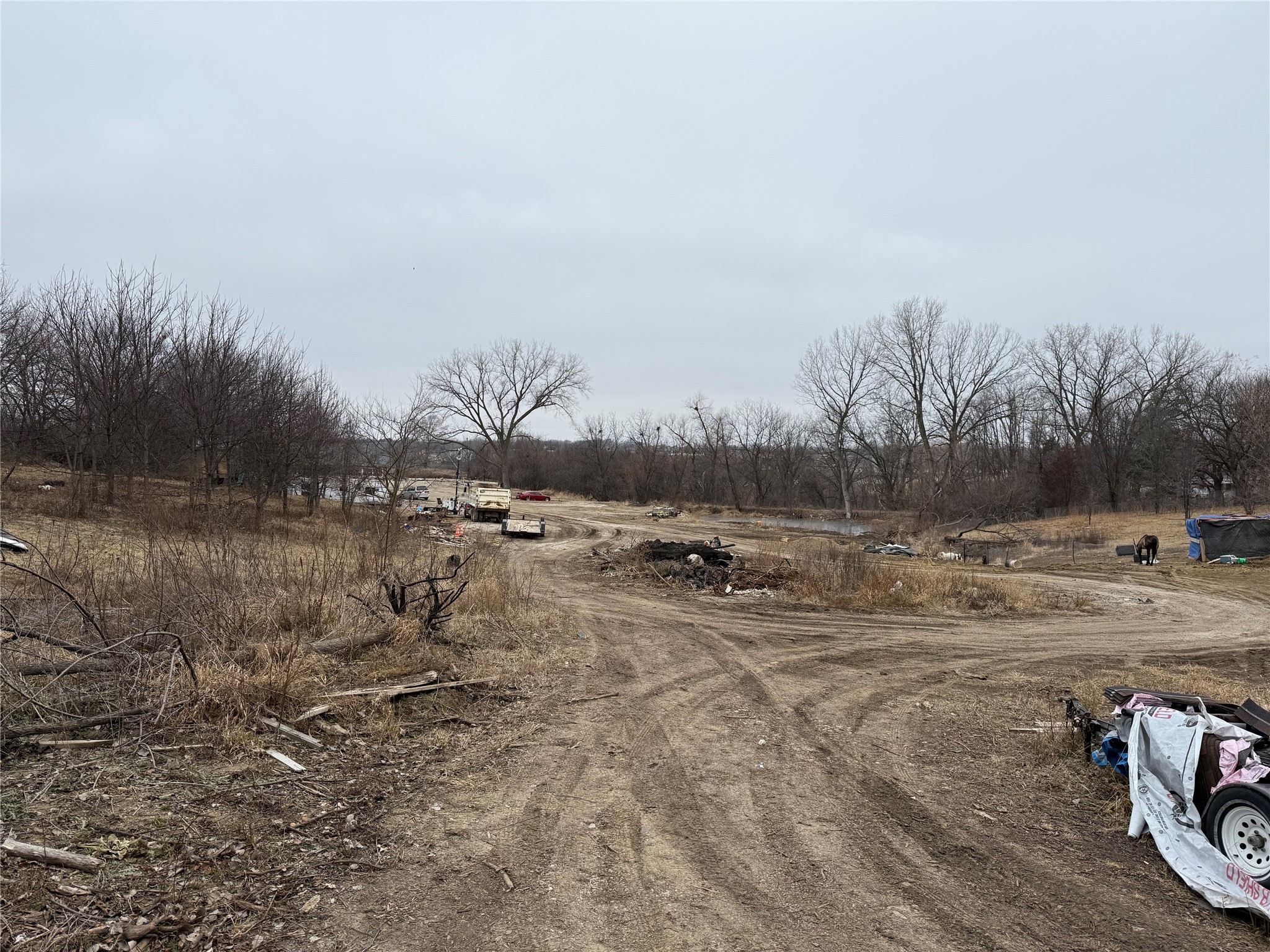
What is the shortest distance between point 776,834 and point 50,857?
391cm

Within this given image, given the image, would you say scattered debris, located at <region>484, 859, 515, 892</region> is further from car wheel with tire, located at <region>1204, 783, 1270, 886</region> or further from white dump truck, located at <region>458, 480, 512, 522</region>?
white dump truck, located at <region>458, 480, 512, 522</region>

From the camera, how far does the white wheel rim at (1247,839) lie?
3.52m

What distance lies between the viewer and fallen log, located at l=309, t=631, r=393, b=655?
7180mm

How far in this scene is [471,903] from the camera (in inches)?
137

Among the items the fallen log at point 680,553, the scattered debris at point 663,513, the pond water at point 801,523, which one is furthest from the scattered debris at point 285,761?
the scattered debris at point 663,513

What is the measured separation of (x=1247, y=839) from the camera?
3.66 metres

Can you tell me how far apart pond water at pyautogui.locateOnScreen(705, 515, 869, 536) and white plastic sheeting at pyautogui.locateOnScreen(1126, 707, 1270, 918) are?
111ft

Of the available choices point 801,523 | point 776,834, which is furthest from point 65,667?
point 801,523

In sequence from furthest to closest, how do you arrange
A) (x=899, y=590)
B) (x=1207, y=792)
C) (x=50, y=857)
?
(x=899, y=590) → (x=1207, y=792) → (x=50, y=857)

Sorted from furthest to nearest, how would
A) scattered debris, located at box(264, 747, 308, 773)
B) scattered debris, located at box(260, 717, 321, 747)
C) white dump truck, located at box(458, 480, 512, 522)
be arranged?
white dump truck, located at box(458, 480, 512, 522), scattered debris, located at box(260, 717, 321, 747), scattered debris, located at box(264, 747, 308, 773)

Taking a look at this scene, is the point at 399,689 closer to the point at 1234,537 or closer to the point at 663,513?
the point at 1234,537

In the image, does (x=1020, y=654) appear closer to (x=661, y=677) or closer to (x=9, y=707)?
(x=661, y=677)

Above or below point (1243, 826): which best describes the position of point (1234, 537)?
above

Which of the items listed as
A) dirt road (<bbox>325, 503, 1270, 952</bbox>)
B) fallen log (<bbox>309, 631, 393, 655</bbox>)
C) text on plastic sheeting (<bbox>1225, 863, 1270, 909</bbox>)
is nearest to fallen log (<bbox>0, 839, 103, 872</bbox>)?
dirt road (<bbox>325, 503, 1270, 952</bbox>)
